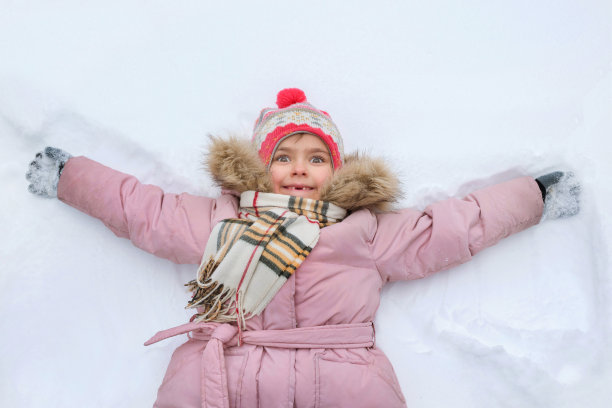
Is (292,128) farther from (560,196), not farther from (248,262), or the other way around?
(560,196)

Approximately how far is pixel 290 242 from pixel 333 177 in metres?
0.25

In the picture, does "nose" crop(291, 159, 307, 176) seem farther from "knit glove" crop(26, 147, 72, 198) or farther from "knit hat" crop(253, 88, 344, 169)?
"knit glove" crop(26, 147, 72, 198)

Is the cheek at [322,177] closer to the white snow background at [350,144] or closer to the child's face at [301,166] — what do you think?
the child's face at [301,166]

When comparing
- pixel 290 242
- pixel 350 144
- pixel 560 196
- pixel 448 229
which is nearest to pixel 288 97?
pixel 350 144

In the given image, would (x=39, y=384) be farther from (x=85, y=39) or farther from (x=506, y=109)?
(x=506, y=109)

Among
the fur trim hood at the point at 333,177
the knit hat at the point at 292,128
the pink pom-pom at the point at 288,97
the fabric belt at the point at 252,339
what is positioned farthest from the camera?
the pink pom-pom at the point at 288,97

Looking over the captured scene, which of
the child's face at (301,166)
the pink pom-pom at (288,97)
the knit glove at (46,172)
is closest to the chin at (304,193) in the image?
the child's face at (301,166)

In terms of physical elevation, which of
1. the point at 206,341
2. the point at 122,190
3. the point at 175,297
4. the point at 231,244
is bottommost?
the point at 206,341

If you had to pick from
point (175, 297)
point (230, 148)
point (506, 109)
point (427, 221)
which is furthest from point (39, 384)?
point (506, 109)

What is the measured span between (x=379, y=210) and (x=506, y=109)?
655 millimetres

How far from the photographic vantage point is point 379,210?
4.78ft

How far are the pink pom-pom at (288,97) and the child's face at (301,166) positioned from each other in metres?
0.17

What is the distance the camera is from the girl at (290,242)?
4.09 ft

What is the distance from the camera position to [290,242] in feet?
4.35
